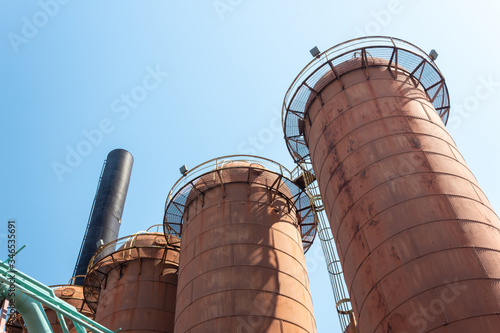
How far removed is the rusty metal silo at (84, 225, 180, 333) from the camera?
19703mm

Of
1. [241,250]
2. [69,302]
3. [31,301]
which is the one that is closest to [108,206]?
[69,302]

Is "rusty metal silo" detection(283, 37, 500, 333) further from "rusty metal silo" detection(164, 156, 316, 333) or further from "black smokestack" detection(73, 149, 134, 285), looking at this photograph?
"black smokestack" detection(73, 149, 134, 285)

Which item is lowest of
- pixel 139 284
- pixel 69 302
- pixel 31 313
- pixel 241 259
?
pixel 31 313

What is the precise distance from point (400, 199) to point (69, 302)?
74.7ft

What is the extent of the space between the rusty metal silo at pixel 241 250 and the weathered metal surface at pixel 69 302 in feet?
31.8

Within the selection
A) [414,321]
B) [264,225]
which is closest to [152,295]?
[264,225]

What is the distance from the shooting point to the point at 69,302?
26.9 m

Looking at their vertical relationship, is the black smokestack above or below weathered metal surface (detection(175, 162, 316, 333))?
above

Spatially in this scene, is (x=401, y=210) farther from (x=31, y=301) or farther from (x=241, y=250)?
(x=31, y=301)

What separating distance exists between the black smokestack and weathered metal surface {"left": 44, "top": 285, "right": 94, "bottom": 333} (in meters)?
10.4

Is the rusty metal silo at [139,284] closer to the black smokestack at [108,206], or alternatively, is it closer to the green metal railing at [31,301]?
the green metal railing at [31,301]

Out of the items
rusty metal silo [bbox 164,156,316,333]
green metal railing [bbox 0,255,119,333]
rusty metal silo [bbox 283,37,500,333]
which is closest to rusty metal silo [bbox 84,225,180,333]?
rusty metal silo [bbox 164,156,316,333]

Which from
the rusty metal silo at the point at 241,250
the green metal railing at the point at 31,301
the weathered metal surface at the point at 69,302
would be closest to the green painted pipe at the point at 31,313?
the green metal railing at the point at 31,301

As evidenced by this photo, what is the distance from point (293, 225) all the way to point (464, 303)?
1046 centimetres
